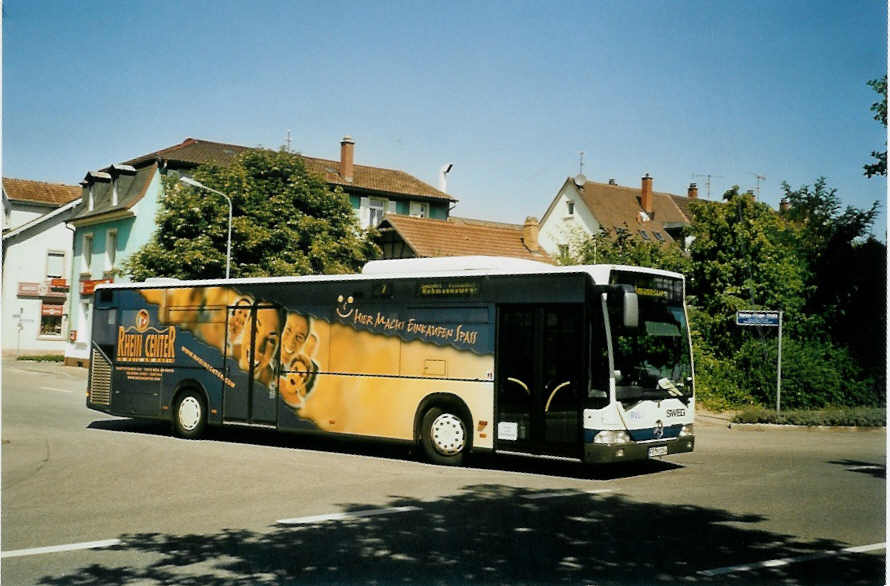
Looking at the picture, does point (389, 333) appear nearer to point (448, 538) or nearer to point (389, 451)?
point (389, 451)

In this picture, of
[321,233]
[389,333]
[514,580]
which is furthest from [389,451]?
[321,233]

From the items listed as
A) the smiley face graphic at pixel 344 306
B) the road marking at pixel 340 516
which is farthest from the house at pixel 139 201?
the road marking at pixel 340 516

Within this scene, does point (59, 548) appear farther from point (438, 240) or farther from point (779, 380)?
point (438, 240)

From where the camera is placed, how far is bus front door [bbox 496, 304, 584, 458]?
39.9 feet

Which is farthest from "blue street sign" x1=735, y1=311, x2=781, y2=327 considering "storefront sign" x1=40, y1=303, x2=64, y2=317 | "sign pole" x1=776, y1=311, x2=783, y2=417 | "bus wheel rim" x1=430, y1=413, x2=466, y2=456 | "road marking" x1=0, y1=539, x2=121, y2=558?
"storefront sign" x1=40, y1=303, x2=64, y2=317

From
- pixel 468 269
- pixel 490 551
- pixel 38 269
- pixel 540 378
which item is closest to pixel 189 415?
pixel 468 269

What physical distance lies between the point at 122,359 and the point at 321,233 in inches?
825

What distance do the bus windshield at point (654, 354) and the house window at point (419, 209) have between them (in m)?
44.2

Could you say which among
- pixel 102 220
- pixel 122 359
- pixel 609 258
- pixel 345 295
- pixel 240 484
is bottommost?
pixel 240 484

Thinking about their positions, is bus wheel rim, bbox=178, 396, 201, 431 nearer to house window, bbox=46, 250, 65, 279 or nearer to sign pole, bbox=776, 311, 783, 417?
sign pole, bbox=776, 311, 783, 417

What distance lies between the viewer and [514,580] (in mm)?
6520

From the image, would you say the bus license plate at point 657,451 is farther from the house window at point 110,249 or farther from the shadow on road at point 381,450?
the house window at point 110,249

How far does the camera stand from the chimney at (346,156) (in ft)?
185

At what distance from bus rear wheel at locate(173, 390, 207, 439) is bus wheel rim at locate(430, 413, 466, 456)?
202 inches
